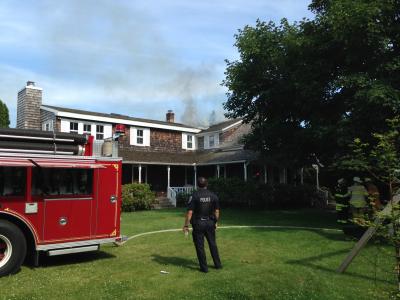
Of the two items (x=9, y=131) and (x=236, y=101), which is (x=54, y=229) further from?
(x=236, y=101)

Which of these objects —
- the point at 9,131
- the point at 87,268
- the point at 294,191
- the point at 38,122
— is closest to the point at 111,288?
the point at 87,268

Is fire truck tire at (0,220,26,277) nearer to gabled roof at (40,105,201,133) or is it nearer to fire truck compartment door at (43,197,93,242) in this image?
fire truck compartment door at (43,197,93,242)

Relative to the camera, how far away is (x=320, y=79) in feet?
56.7

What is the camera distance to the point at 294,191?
27672mm

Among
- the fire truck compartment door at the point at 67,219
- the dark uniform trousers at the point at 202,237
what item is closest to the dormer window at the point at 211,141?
the fire truck compartment door at the point at 67,219

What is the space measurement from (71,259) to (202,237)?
348 centimetres

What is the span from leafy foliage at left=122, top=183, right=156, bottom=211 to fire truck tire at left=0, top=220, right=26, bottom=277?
15.8 m

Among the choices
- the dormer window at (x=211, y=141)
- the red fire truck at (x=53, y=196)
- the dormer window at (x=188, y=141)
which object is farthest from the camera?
the dormer window at (x=188, y=141)

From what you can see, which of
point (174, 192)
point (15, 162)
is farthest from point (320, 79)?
point (174, 192)

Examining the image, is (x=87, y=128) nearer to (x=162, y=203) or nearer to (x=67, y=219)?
(x=162, y=203)

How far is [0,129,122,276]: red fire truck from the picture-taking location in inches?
344

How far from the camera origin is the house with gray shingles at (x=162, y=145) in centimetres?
2959

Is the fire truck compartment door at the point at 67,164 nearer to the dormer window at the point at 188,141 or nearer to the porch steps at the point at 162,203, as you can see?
the porch steps at the point at 162,203

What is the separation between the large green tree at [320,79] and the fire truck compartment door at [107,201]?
26.5 feet
